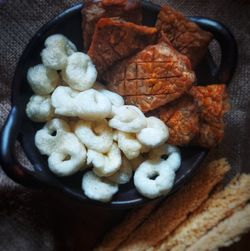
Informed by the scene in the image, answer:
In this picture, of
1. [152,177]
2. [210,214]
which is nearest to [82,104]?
[152,177]

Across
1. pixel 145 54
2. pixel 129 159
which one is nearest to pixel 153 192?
pixel 129 159

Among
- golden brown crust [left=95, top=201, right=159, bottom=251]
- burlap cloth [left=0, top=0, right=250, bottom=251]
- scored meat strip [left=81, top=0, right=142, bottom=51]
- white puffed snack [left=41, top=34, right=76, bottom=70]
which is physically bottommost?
golden brown crust [left=95, top=201, right=159, bottom=251]

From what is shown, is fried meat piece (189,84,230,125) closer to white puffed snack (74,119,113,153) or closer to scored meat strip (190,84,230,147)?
scored meat strip (190,84,230,147)

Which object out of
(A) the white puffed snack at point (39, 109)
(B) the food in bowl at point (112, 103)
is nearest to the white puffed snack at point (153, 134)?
(B) the food in bowl at point (112, 103)

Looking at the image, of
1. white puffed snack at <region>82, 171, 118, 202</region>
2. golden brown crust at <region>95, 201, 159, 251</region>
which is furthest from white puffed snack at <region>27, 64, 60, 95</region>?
golden brown crust at <region>95, 201, 159, 251</region>

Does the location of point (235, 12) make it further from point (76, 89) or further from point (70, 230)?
point (70, 230)

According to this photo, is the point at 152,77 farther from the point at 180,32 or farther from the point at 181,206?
the point at 181,206

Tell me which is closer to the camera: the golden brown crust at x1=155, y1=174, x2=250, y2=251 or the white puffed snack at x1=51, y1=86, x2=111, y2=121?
the white puffed snack at x1=51, y1=86, x2=111, y2=121
